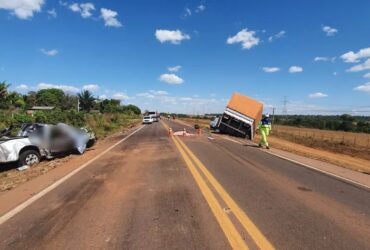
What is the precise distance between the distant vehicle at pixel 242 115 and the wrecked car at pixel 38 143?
52.9 ft

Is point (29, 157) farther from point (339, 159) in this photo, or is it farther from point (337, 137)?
→ point (337, 137)

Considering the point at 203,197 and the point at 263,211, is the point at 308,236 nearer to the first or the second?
the point at 263,211

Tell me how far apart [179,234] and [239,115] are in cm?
2519

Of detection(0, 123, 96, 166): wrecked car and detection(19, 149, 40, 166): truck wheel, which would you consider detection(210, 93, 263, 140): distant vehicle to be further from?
detection(19, 149, 40, 166): truck wheel

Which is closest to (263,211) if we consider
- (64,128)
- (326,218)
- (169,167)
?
(326,218)

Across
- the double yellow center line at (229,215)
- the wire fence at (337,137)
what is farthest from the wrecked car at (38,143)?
the wire fence at (337,137)

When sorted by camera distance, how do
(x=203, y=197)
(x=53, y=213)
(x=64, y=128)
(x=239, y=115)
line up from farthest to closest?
1. (x=239, y=115)
2. (x=64, y=128)
3. (x=203, y=197)
4. (x=53, y=213)

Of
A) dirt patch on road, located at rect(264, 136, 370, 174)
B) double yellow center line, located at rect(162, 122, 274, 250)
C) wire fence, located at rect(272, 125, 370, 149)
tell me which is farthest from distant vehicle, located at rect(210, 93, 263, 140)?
double yellow center line, located at rect(162, 122, 274, 250)

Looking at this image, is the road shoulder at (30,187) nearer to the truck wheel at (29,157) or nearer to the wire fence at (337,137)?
the truck wheel at (29,157)

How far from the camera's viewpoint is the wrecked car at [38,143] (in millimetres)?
11795

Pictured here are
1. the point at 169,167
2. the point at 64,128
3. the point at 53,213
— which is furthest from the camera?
the point at 64,128

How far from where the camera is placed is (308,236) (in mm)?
4914

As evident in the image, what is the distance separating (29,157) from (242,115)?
1997cm

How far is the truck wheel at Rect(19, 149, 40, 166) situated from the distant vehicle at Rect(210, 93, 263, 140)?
19.2m
